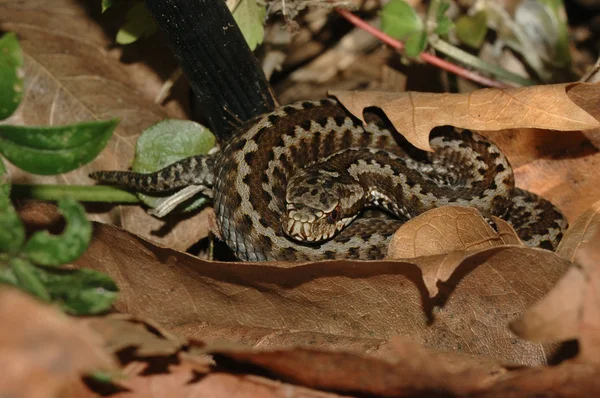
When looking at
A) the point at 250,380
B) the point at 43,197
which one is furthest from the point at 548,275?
the point at 43,197

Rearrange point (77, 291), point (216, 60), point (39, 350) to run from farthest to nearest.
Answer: point (216, 60) → point (77, 291) → point (39, 350)

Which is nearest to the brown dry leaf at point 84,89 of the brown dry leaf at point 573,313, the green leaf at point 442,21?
the green leaf at point 442,21

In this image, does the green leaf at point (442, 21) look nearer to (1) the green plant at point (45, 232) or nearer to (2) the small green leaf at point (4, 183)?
(1) the green plant at point (45, 232)

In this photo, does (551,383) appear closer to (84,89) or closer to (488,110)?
(488,110)

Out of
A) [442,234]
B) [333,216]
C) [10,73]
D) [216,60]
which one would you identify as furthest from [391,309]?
[10,73]

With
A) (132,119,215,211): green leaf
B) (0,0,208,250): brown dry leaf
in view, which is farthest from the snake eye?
(132,119,215,211): green leaf

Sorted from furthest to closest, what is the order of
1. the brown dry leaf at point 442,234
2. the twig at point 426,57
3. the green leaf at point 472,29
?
1. the green leaf at point 472,29
2. the twig at point 426,57
3. the brown dry leaf at point 442,234

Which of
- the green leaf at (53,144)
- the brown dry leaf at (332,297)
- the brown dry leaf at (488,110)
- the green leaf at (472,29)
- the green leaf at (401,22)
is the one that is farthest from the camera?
the green leaf at (472,29)
